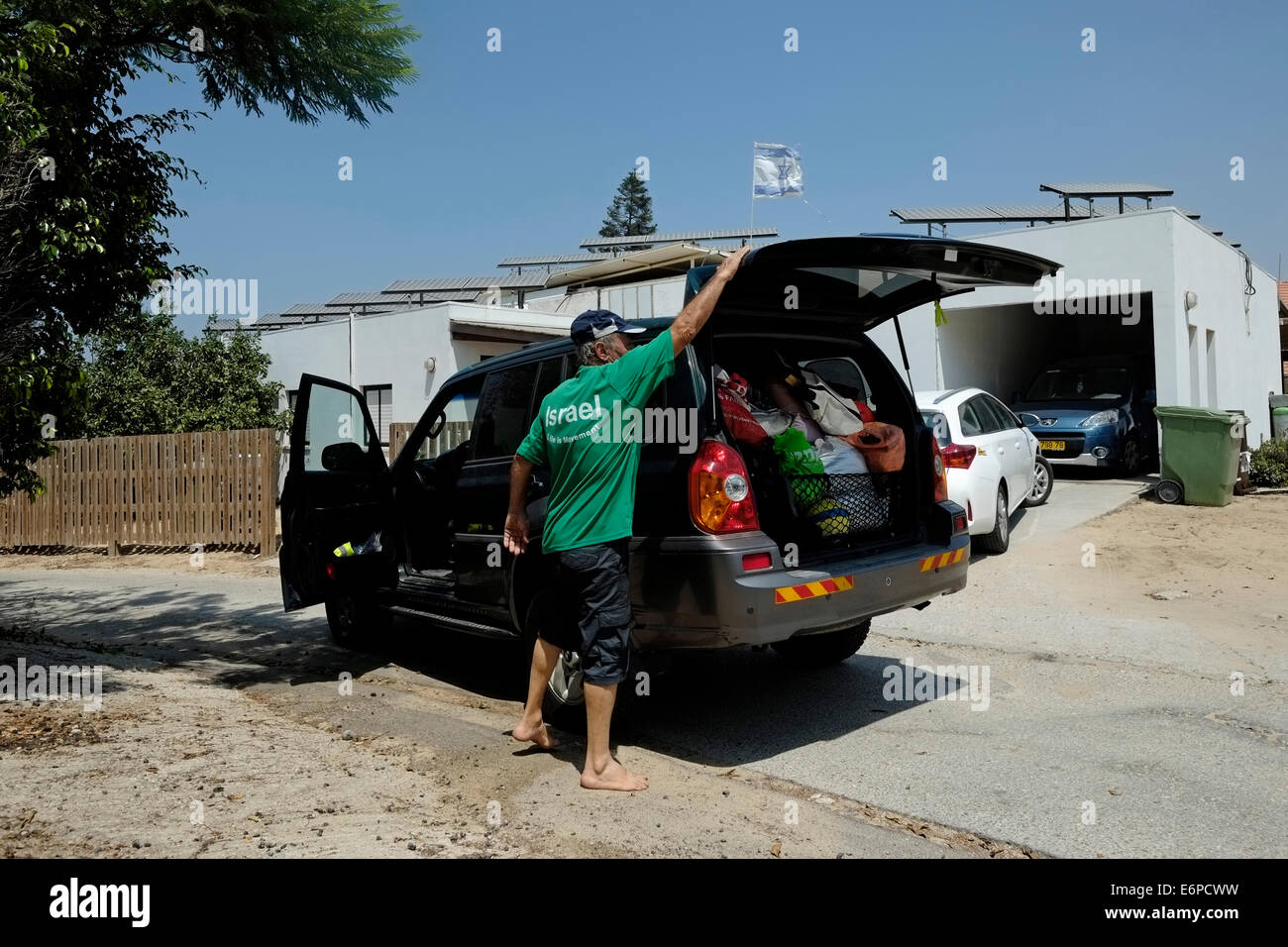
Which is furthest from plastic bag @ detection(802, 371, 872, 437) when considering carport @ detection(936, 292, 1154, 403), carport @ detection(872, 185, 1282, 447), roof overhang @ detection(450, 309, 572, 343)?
roof overhang @ detection(450, 309, 572, 343)

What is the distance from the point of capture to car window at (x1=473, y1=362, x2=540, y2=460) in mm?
5750

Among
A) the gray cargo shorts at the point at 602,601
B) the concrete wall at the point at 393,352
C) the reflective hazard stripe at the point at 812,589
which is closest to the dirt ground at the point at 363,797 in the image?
the gray cargo shorts at the point at 602,601

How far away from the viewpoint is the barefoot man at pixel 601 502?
4.45 metres

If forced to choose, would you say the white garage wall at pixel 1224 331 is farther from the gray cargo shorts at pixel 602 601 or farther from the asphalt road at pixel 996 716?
the gray cargo shorts at pixel 602 601

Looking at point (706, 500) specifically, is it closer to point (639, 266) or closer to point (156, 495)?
point (156, 495)

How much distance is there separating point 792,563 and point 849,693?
63.7 inches

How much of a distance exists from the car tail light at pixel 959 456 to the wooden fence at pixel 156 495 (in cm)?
898

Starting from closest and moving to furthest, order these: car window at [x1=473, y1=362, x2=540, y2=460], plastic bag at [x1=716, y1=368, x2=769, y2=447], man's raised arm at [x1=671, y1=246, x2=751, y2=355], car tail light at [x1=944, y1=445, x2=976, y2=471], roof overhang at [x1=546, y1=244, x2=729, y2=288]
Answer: man's raised arm at [x1=671, y1=246, x2=751, y2=355] → plastic bag at [x1=716, y1=368, x2=769, y2=447] → car window at [x1=473, y1=362, x2=540, y2=460] → car tail light at [x1=944, y1=445, x2=976, y2=471] → roof overhang at [x1=546, y1=244, x2=729, y2=288]

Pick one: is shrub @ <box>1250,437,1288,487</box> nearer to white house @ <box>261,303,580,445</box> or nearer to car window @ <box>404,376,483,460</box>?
white house @ <box>261,303,580,445</box>

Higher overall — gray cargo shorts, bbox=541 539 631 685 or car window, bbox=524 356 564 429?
car window, bbox=524 356 564 429

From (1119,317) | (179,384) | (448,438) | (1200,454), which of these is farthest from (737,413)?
(1119,317)
